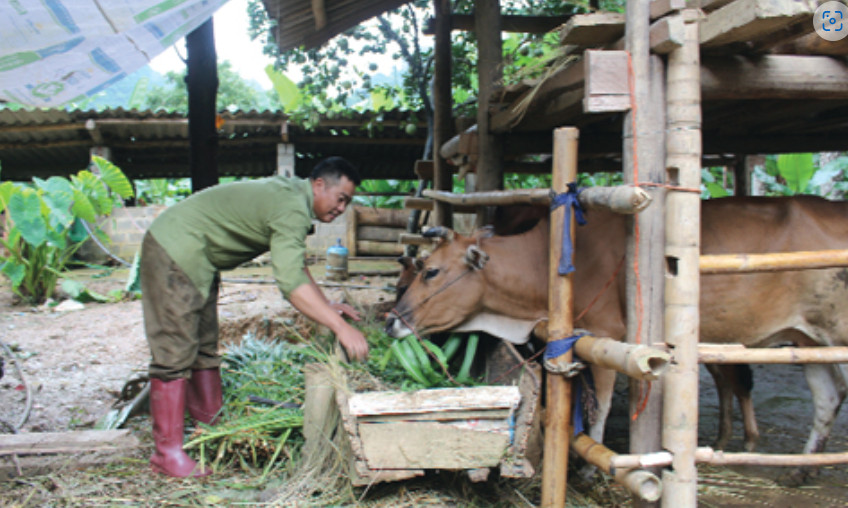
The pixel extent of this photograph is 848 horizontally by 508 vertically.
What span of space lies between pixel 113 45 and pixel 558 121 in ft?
10.6

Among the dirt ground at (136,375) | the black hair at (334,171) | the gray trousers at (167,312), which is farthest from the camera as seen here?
the dirt ground at (136,375)

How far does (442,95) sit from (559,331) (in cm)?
376

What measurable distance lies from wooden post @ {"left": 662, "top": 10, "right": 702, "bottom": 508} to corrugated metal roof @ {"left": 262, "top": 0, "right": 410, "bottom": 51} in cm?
337

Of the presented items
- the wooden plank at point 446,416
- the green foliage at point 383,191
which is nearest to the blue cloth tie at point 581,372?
the wooden plank at point 446,416

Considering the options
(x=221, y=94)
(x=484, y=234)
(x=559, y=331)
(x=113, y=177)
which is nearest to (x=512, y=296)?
(x=484, y=234)

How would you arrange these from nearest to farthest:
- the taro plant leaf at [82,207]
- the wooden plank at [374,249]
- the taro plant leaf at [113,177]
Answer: the taro plant leaf at [82,207]
the taro plant leaf at [113,177]
the wooden plank at [374,249]

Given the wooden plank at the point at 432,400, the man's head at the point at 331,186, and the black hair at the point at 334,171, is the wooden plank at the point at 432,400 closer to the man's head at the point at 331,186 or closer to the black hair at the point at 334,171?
the man's head at the point at 331,186

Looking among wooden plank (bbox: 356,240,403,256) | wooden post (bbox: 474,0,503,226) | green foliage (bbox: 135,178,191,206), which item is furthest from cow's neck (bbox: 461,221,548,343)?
green foliage (bbox: 135,178,191,206)

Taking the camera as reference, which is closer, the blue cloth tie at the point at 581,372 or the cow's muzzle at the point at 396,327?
the blue cloth tie at the point at 581,372

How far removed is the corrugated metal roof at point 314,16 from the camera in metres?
5.39

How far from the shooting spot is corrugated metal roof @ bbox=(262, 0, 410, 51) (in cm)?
539

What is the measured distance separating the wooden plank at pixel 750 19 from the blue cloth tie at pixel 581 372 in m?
1.56

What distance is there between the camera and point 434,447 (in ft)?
10.0

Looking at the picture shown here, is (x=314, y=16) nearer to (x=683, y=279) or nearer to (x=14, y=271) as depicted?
(x=683, y=279)
